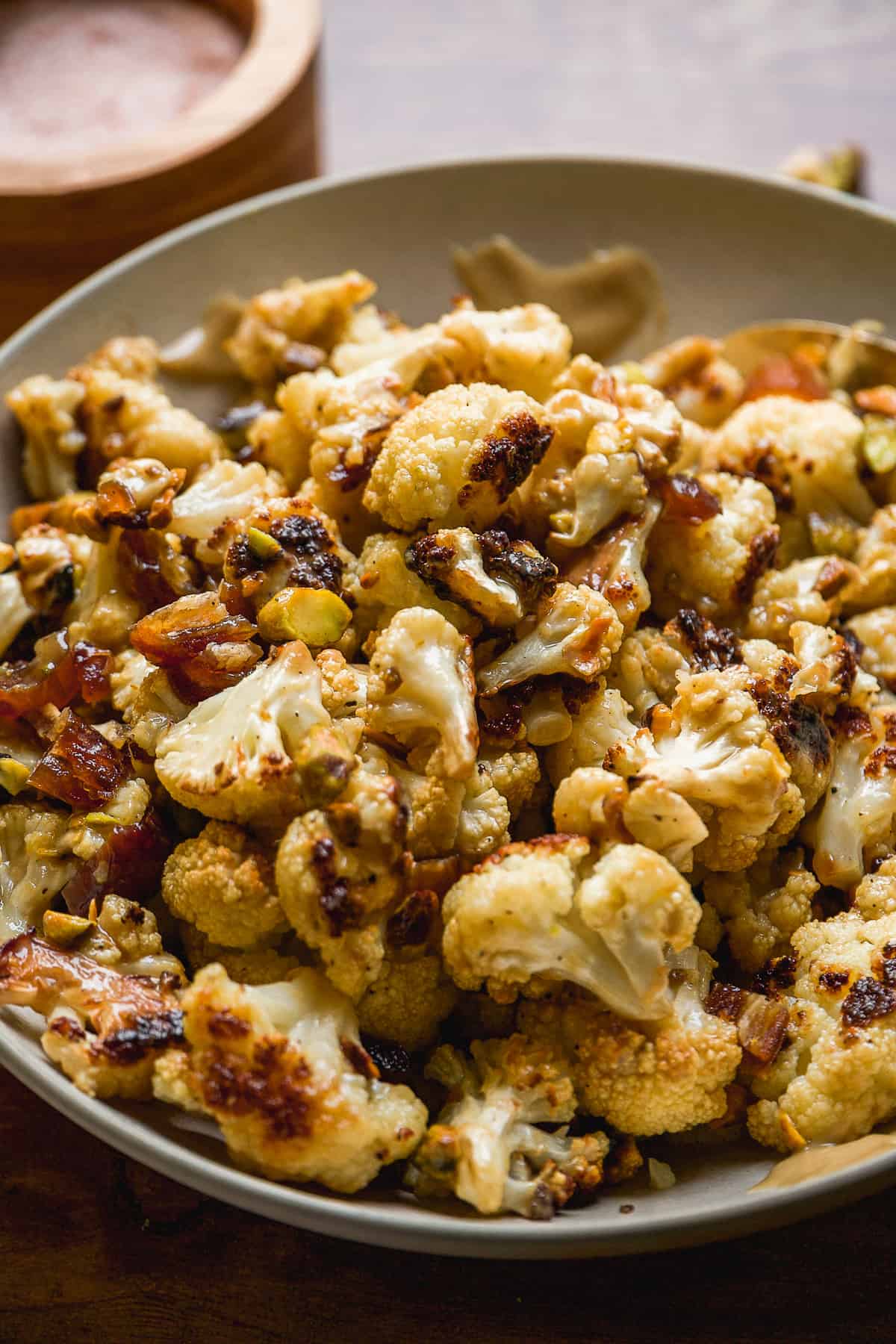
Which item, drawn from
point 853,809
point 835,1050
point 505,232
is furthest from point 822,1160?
point 505,232

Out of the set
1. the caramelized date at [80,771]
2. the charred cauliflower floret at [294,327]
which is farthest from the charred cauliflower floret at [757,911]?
the charred cauliflower floret at [294,327]

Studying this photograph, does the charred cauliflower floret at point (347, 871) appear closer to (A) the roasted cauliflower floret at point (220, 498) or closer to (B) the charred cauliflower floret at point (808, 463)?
(A) the roasted cauliflower floret at point (220, 498)

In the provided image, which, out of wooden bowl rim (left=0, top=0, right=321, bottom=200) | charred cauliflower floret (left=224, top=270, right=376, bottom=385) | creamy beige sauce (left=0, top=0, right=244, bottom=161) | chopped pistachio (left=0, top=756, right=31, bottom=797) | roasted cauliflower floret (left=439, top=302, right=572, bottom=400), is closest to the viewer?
chopped pistachio (left=0, top=756, right=31, bottom=797)

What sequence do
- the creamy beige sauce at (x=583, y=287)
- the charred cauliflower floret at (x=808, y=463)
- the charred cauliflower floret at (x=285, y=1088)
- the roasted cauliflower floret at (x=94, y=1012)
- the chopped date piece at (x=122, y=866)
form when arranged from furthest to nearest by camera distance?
1. the creamy beige sauce at (x=583, y=287)
2. the charred cauliflower floret at (x=808, y=463)
3. the chopped date piece at (x=122, y=866)
4. the roasted cauliflower floret at (x=94, y=1012)
5. the charred cauliflower floret at (x=285, y=1088)

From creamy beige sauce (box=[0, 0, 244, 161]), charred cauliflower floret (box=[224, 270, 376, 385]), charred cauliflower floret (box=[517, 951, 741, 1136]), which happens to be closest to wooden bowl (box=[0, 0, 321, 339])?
creamy beige sauce (box=[0, 0, 244, 161])

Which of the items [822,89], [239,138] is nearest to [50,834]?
[239,138]

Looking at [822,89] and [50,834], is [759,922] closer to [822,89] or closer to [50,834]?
[50,834]

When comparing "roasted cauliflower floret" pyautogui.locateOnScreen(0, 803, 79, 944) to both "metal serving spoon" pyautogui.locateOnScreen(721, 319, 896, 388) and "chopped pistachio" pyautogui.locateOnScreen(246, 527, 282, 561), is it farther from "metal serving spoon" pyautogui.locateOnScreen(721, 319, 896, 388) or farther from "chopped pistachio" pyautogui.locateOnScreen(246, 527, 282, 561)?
"metal serving spoon" pyautogui.locateOnScreen(721, 319, 896, 388)
